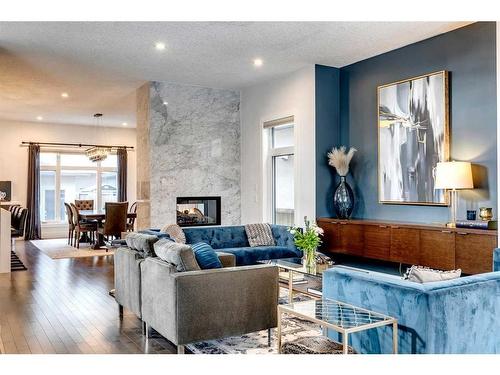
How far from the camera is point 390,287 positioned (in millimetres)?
2598

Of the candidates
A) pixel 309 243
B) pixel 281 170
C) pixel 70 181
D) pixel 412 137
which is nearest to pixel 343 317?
pixel 309 243

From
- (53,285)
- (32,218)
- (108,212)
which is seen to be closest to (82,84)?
(108,212)

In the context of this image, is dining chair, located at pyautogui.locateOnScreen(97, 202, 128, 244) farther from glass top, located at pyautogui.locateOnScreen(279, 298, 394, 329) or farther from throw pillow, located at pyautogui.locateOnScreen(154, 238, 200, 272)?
glass top, located at pyautogui.locateOnScreen(279, 298, 394, 329)

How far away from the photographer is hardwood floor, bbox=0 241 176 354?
363 cm

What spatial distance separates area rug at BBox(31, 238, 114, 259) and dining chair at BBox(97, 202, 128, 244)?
1.35ft

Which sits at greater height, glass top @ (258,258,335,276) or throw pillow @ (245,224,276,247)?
throw pillow @ (245,224,276,247)

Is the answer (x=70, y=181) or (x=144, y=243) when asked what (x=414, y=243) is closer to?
(x=144, y=243)

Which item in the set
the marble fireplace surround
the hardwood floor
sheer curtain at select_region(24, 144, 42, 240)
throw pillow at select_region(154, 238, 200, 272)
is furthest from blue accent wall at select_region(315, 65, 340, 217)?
sheer curtain at select_region(24, 144, 42, 240)

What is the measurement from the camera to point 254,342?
365 cm

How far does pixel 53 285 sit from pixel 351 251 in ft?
13.0

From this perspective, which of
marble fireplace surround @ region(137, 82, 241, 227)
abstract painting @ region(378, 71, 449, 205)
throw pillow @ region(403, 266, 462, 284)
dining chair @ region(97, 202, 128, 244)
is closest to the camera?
throw pillow @ region(403, 266, 462, 284)

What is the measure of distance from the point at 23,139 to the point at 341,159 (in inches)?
356
